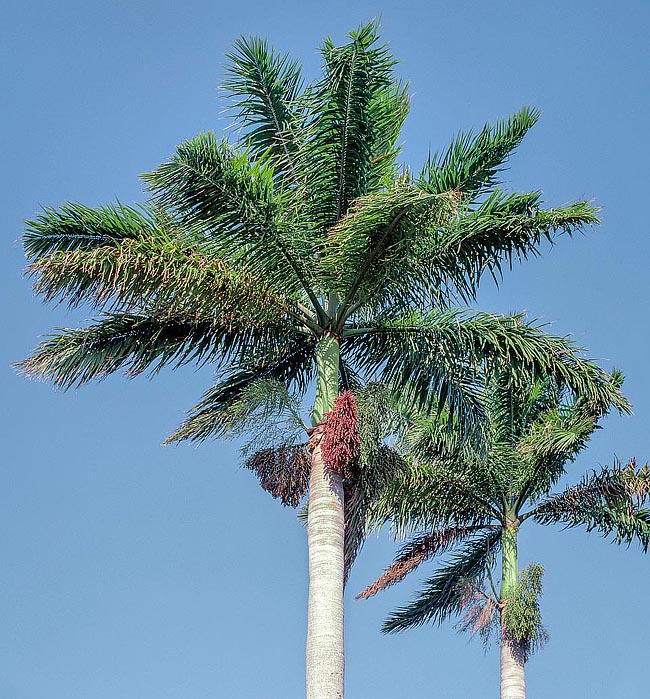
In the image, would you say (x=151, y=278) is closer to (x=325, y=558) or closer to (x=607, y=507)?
(x=325, y=558)

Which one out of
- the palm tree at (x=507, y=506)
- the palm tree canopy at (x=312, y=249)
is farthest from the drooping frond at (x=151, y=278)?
the palm tree at (x=507, y=506)

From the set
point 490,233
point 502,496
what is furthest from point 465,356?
point 502,496

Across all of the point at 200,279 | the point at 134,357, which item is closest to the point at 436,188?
the point at 200,279

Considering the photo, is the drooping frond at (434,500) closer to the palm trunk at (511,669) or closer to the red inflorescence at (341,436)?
the palm trunk at (511,669)

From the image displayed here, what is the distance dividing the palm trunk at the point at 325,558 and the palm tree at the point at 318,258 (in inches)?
0.8

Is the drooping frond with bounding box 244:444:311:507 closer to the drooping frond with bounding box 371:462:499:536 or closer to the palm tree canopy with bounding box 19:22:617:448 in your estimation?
the palm tree canopy with bounding box 19:22:617:448

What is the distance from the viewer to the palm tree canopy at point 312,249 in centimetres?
1338

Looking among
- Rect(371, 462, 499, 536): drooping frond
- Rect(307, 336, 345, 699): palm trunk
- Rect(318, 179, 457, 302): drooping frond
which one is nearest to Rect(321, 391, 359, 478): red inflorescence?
Rect(307, 336, 345, 699): palm trunk

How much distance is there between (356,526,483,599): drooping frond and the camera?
21625mm

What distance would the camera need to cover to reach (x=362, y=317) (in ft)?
49.9

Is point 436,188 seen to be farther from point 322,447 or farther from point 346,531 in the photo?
point 346,531

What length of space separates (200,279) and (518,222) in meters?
4.03

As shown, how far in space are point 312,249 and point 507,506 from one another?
8.80 m

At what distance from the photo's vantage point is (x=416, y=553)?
71.9 ft
